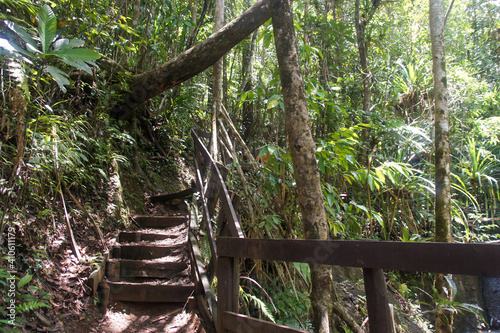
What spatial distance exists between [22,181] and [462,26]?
12.3 m

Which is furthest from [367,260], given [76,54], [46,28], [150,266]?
[150,266]

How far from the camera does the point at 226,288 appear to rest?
6.93 ft

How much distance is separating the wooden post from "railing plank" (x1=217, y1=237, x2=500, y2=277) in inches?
2.1

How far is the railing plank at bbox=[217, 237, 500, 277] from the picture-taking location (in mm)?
1013

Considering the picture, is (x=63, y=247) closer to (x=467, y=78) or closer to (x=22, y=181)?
(x=22, y=181)

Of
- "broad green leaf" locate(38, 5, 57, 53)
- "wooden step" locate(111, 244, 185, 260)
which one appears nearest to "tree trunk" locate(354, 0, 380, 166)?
"wooden step" locate(111, 244, 185, 260)

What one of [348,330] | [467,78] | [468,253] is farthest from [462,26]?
[468,253]

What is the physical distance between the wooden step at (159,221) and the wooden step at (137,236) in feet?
1.61

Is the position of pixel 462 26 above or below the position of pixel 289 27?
above

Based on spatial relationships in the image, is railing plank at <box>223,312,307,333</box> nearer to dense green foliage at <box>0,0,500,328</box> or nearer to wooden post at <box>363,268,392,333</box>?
wooden post at <box>363,268,392,333</box>

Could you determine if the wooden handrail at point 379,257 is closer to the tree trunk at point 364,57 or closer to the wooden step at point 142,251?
the wooden step at point 142,251

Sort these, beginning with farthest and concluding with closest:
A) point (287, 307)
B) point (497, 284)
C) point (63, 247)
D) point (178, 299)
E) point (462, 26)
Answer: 1. point (462, 26)
2. point (497, 284)
3. point (287, 307)
4. point (178, 299)
5. point (63, 247)

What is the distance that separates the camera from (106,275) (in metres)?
3.63

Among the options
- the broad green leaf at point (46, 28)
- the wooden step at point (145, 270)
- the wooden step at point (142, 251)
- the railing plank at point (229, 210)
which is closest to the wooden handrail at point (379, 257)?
the railing plank at point (229, 210)
